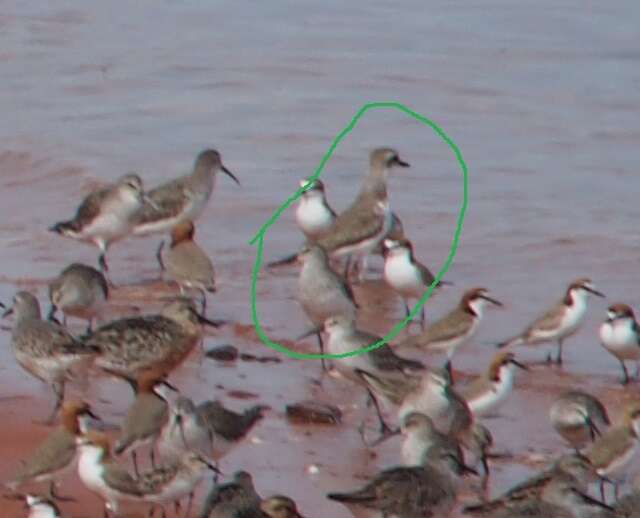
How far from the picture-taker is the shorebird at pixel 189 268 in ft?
39.7

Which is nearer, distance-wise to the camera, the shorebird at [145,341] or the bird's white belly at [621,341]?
the shorebird at [145,341]

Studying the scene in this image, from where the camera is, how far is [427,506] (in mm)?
8445

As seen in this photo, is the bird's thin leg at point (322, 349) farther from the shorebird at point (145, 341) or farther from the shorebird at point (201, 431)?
the shorebird at point (201, 431)

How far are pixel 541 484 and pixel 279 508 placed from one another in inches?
46.8

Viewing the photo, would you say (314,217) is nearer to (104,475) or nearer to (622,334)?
(622,334)

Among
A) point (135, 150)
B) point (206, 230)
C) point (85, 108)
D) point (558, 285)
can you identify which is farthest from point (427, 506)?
point (85, 108)

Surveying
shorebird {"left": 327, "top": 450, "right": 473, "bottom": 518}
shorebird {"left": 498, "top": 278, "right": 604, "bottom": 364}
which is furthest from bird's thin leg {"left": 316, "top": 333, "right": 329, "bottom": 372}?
shorebird {"left": 327, "top": 450, "right": 473, "bottom": 518}

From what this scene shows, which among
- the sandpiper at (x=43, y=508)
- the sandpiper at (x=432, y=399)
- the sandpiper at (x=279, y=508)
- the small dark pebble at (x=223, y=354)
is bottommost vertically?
the small dark pebble at (x=223, y=354)

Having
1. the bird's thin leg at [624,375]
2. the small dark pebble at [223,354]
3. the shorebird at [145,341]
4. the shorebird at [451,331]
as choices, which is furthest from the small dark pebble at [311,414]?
the bird's thin leg at [624,375]

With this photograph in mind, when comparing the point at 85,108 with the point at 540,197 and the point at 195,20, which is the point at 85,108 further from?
the point at 540,197

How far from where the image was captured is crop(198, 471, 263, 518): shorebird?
26.5ft

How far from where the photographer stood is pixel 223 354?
1131cm

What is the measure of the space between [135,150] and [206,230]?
2.36m

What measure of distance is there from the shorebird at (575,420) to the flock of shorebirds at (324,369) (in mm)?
10
